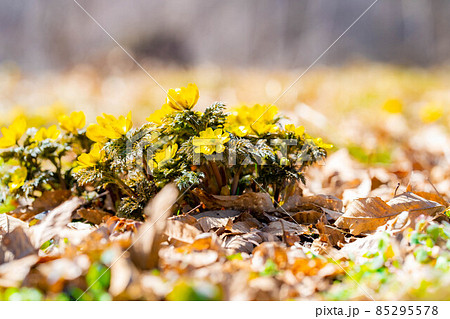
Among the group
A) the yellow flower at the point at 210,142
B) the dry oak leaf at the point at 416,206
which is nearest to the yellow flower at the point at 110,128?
the yellow flower at the point at 210,142

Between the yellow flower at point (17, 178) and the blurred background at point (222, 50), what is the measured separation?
3034 millimetres

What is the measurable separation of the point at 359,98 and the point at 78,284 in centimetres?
415

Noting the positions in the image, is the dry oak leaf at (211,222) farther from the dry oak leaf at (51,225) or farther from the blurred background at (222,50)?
the blurred background at (222,50)

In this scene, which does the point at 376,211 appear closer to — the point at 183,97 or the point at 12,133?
the point at 183,97

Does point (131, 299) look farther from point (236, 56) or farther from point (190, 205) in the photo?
point (236, 56)

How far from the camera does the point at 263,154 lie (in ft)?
4.23

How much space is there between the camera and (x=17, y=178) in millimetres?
1532

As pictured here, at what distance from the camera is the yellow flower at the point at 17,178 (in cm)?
150

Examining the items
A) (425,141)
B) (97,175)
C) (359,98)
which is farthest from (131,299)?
(359,98)

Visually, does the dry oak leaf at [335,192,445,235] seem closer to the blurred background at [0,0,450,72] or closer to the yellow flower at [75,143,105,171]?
the yellow flower at [75,143,105,171]

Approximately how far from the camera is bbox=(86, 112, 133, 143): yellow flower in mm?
1310

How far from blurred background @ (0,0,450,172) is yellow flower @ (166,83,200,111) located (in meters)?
3.23

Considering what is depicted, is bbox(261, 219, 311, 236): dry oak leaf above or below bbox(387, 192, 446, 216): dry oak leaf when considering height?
below

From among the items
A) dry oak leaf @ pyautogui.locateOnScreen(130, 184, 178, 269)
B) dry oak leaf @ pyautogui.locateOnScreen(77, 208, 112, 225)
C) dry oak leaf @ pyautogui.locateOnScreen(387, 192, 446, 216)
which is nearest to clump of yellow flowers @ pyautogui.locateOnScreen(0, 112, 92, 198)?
dry oak leaf @ pyautogui.locateOnScreen(77, 208, 112, 225)
